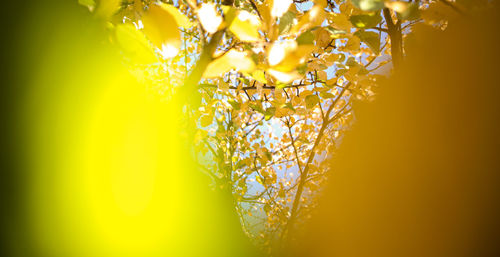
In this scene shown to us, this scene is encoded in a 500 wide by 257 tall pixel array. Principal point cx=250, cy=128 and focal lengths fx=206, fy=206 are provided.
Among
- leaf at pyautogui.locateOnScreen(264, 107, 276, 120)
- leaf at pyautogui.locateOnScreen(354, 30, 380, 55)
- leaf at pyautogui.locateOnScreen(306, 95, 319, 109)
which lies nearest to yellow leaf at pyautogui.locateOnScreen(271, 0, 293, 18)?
leaf at pyautogui.locateOnScreen(354, 30, 380, 55)

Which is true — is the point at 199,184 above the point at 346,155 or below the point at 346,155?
below

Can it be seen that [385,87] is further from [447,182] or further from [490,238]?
[490,238]

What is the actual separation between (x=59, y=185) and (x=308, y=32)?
1.08 m

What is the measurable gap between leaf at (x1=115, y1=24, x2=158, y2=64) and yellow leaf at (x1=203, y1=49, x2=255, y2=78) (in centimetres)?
16

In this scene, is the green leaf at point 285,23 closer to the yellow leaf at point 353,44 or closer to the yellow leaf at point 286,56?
the yellow leaf at point 286,56

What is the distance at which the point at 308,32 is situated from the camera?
70cm

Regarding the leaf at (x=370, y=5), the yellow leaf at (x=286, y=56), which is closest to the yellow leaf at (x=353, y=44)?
the leaf at (x=370, y=5)

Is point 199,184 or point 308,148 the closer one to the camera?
point 199,184

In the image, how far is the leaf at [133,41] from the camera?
52 centimetres

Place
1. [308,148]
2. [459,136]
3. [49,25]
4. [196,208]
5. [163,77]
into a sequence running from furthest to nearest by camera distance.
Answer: [308,148] → [163,77] → [196,208] → [459,136] → [49,25]

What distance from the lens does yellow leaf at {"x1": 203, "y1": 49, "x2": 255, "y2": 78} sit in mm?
460

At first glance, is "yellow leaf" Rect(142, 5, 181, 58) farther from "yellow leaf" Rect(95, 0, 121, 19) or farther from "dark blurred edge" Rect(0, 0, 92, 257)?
"dark blurred edge" Rect(0, 0, 92, 257)

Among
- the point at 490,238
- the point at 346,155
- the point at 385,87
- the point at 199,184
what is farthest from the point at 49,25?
the point at 490,238

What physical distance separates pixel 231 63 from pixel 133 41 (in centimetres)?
26
